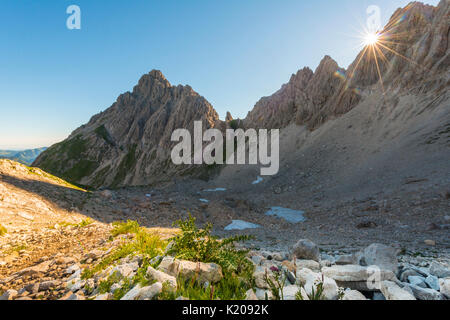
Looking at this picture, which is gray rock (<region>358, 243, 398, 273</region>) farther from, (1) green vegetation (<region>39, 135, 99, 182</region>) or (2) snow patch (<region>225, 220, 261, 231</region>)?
(1) green vegetation (<region>39, 135, 99, 182</region>)

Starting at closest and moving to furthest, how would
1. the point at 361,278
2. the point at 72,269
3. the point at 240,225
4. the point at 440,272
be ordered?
the point at 361,278, the point at 440,272, the point at 72,269, the point at 240,225

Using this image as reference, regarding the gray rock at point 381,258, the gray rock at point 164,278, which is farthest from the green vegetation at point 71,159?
the gray rock at point 381,258

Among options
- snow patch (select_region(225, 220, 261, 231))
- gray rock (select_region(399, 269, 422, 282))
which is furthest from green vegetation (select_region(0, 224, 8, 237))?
snow patch (select_region(225, 220, 261, 231))

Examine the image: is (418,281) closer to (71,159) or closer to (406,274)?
(406,274)

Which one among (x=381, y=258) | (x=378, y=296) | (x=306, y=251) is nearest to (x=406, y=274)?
(x=381, y=258)

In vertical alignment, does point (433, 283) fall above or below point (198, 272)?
below

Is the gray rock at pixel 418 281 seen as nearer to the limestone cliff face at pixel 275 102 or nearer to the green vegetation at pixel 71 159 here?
the limestone cliff face at pixel 275 102

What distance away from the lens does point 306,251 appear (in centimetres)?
466

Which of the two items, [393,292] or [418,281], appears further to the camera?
[418,281]

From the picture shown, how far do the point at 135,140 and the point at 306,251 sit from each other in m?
123

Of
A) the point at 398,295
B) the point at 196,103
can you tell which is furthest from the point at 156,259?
the point at 196,103

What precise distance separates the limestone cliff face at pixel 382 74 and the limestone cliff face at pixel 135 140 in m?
35.9

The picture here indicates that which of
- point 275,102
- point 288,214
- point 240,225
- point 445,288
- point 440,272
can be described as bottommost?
point 288,214
